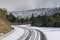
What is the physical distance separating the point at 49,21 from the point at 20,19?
111ft

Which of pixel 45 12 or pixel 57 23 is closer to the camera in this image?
pixel 57 23

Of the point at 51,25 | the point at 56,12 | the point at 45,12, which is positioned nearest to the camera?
the point at 51,25

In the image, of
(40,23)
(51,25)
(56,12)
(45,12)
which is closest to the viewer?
(51,25)

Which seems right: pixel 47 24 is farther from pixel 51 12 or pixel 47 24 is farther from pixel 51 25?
pixel 51 12

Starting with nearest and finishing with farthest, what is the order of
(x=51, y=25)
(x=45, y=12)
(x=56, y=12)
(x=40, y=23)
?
(x=51, y=25), (x=40, y=23), (x=56, y=12), (x=45, y=12)

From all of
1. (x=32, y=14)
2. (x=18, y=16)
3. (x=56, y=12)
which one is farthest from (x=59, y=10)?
(x=18, y=16)

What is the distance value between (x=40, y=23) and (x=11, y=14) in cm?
3811

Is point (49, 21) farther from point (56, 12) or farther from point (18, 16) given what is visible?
point (18, 16)

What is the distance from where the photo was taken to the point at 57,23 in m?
85.4

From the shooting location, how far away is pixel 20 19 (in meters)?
120

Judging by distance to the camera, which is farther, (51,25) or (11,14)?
(11,14)

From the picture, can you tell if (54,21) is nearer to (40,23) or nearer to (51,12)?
(40,23)

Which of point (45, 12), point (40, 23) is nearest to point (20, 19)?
point (45, 12)

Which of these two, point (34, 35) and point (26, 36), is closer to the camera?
point (26, 36)
